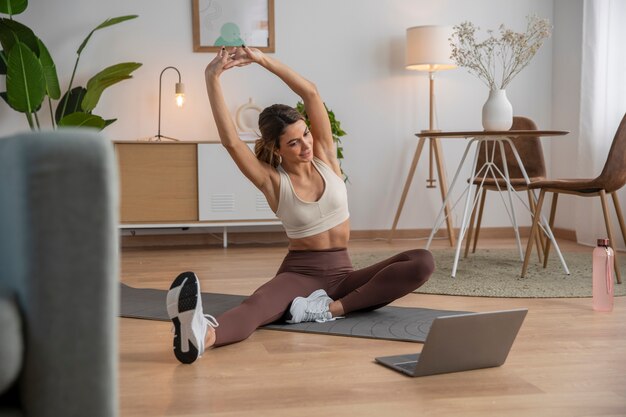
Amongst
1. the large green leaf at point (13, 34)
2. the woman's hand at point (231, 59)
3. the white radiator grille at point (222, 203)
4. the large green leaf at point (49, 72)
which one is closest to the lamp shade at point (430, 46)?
the white radiator grille at point (222, 203)

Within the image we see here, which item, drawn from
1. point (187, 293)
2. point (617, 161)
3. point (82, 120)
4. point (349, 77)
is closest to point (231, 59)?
point (187, 293)

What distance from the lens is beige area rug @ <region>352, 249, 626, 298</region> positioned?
3588 mm

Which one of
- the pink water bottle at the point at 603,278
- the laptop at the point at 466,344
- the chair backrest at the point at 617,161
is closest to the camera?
the laptop at the point at 466,344

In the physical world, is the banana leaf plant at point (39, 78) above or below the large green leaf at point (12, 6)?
below

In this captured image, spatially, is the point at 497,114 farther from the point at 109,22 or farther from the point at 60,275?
the point at 60,275

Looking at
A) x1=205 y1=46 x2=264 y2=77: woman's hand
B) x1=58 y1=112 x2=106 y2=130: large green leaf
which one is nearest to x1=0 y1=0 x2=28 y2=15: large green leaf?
x1=58 y1=112 x2=106 y2=130: large green leaf

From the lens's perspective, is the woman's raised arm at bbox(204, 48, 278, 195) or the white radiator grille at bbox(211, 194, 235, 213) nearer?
the woman's raised arm at bbox(204, 48, 278, 195)

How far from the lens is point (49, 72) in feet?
17.4

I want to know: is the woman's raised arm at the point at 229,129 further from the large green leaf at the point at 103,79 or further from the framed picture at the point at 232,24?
the framed picture at the point at 232,24

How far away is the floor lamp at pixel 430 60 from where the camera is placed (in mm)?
5609

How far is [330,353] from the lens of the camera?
2.48 meters

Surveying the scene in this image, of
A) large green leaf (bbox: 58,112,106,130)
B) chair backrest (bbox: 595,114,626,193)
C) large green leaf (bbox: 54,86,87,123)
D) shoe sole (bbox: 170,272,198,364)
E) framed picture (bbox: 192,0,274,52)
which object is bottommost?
shoe sole (bbox: 170,272,198,364)

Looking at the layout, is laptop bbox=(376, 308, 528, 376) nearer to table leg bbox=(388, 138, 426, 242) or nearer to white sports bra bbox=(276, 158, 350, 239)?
white sports bra bbox=(276, 158, 350, 239)

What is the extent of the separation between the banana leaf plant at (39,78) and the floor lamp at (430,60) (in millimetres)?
1875
